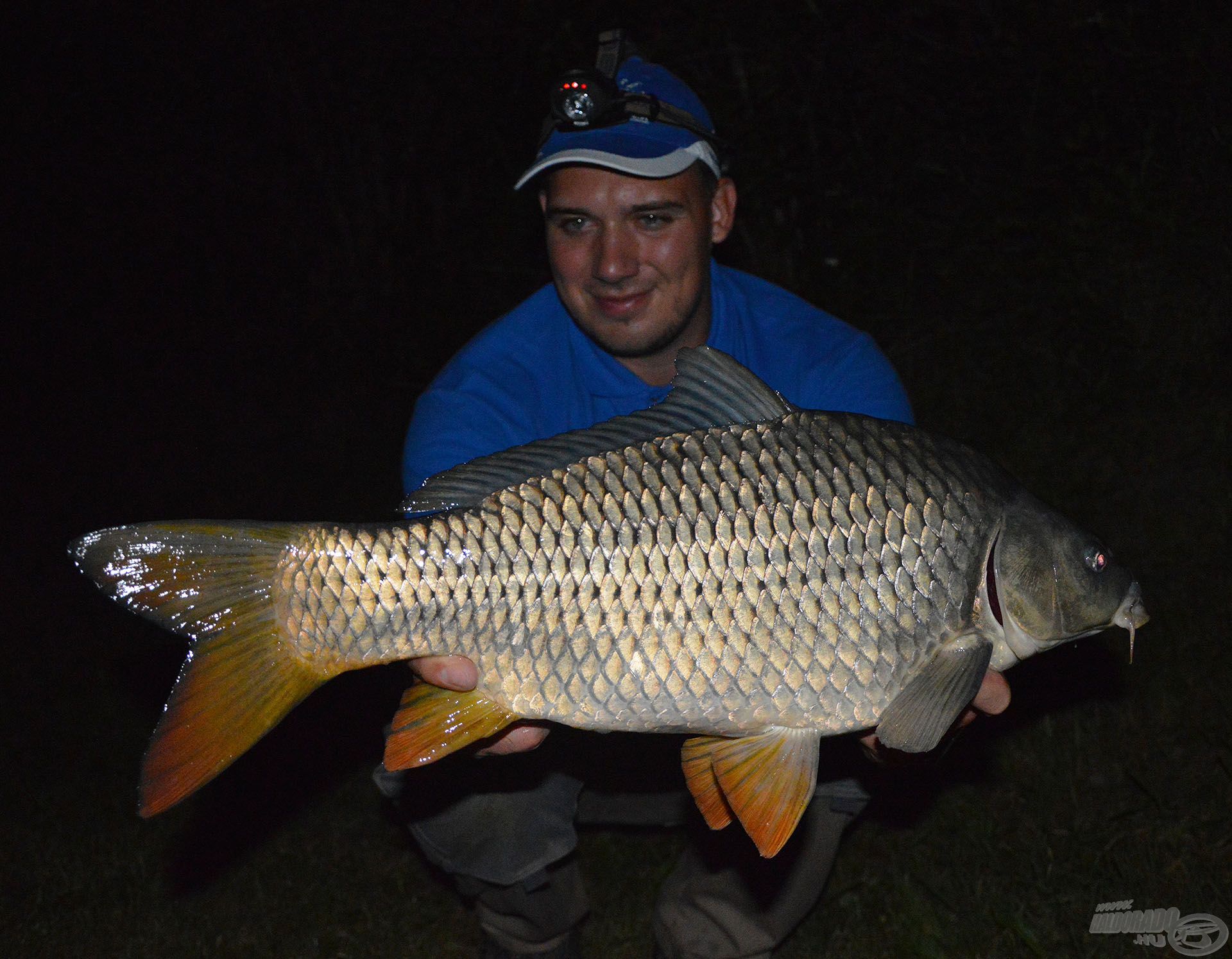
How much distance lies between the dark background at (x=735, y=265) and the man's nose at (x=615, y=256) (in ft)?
4.15

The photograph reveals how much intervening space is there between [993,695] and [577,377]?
1000 mm

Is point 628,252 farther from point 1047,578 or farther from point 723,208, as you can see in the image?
point 1047,578

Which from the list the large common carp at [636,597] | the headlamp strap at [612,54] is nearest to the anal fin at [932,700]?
the large common carp at [636,597]

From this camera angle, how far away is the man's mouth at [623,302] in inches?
87.0

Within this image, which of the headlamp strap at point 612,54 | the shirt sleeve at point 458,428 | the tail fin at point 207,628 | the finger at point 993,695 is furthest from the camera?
the headlamp strap at point 612,54

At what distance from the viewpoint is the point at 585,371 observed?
228 centimetres

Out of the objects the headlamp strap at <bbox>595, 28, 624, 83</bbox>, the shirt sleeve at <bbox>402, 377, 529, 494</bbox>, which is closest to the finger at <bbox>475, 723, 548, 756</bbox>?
the shirt sleeve at <bbox>402, 377, 529, 494</bbox>

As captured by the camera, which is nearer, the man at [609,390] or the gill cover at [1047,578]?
the gill cover at [1047,578]

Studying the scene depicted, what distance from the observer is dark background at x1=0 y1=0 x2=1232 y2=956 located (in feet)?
8.15

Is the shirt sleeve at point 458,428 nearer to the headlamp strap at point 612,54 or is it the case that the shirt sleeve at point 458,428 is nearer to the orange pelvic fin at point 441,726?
the orange pelvic fin at point 441,726

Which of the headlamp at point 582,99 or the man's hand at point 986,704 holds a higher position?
the headlamp at point 582,99

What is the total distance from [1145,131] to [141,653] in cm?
379

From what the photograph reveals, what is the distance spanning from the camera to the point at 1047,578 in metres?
1.62

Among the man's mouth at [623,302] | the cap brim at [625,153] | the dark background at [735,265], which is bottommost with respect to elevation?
the dark background at [735,265]
